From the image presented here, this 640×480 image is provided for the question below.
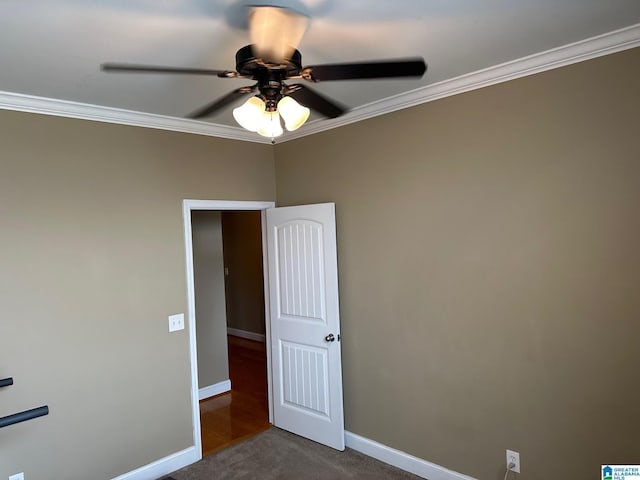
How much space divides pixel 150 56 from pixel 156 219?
4.55 feet

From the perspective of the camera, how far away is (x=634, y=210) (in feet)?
6.92

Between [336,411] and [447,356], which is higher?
[447,356]

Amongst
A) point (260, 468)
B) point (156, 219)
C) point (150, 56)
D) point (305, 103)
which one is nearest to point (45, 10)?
point (150, 56)

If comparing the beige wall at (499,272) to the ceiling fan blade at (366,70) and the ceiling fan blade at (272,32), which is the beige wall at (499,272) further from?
the ceiling fan blade at (272,32)

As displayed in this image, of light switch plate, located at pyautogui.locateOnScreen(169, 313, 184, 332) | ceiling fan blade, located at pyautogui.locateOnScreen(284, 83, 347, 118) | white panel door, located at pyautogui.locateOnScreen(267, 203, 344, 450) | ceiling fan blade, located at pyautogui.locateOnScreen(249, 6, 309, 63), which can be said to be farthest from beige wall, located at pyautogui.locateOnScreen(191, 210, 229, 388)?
ceiling fan blade, located at pyautogui.locateOnScreen(249, 6, 309, 63)

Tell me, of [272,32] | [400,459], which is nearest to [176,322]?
[400,459]

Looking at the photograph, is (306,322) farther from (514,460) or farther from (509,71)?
(509,71)

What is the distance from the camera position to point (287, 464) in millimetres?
3256

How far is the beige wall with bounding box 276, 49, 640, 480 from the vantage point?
2.19 metres

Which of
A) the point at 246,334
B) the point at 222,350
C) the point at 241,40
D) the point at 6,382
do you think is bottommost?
the point at 246,334

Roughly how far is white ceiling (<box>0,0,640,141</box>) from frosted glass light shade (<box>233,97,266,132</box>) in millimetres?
355

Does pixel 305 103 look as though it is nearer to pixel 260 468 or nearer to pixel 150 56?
pixel 150 56

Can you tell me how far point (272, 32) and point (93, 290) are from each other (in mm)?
2220

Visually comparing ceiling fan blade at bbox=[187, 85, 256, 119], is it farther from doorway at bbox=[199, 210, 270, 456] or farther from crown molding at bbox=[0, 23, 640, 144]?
doorway at bbox=[199, 210, 270, 456]
